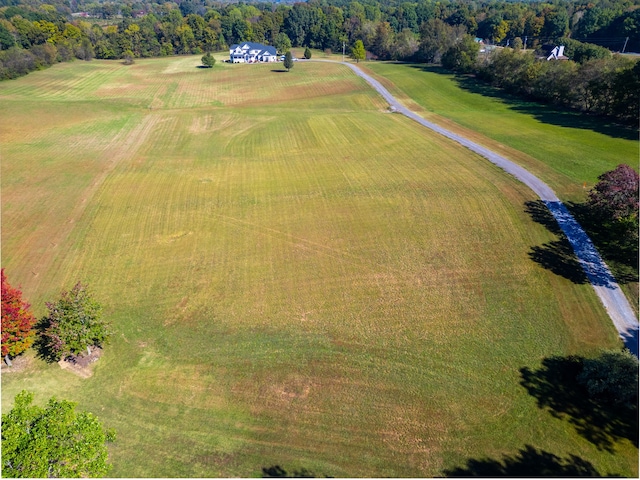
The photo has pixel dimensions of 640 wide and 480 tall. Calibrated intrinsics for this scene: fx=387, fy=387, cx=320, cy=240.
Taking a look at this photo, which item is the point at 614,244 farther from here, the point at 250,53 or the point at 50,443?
the point at 250,53

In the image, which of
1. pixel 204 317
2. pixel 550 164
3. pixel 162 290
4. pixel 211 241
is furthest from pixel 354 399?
pixel 550 164

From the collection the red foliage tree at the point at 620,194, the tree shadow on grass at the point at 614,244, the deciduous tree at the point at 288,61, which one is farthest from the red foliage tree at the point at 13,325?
the deciduous tree at the point at 288,61

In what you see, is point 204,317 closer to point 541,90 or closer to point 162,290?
point 162,290

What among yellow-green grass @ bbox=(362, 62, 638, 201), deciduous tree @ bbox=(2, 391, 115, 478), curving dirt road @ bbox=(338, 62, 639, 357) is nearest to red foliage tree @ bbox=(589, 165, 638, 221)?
curving dirt road @ bbox=(338, 62, 639, 357)

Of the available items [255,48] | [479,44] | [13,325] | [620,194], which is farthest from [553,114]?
[255,48]

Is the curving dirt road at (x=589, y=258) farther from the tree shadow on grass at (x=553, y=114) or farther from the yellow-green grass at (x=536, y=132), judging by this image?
the tree shadow on grass at (x=553, y=114)

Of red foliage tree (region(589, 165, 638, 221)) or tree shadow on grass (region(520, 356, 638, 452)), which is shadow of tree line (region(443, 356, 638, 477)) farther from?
red foliage tree (region(589, 165, 638, 221))
